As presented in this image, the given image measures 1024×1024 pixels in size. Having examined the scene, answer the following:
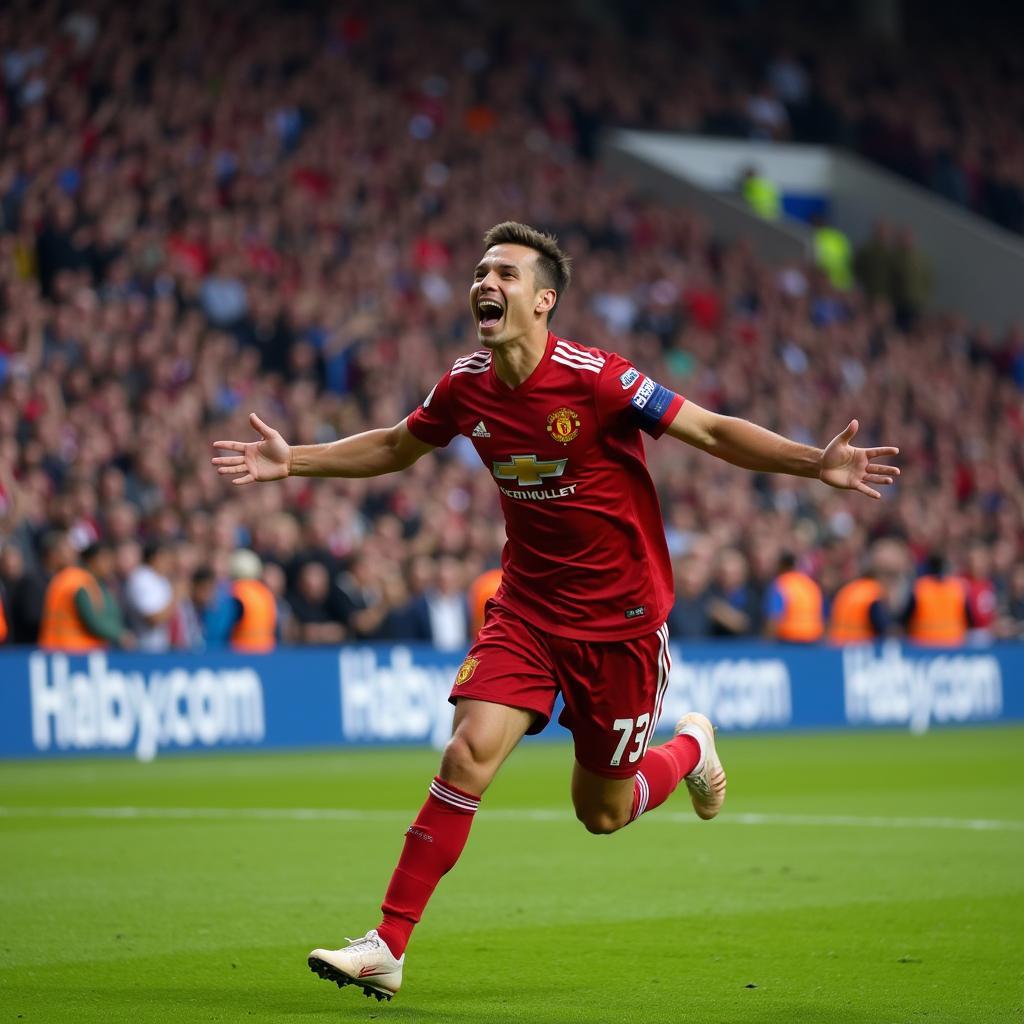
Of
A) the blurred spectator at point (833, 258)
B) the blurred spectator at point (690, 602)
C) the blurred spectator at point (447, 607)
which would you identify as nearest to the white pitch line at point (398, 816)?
the blurred spectator at point (447, 607)

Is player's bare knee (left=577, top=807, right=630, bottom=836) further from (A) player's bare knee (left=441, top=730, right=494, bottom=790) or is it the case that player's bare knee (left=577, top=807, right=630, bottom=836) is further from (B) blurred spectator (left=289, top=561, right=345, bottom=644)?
(B) blurred spectator (left=289, top=561, right=345, bottom=644)

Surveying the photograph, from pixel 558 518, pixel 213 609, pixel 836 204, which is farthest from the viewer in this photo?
pixel 836 204

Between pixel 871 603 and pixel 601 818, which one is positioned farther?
pixel 871 603

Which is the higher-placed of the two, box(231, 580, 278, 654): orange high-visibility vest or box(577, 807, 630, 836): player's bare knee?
box(231, 580, 278, 654): orange high-visibility vest

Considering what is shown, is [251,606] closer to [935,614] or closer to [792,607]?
[792,607]

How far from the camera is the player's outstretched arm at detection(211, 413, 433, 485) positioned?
720cm

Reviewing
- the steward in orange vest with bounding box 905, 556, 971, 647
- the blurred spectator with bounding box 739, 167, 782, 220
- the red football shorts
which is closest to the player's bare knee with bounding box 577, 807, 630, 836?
the red football shorts

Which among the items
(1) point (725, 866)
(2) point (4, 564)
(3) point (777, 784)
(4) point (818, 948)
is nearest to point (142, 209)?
(2) point (4, 564)

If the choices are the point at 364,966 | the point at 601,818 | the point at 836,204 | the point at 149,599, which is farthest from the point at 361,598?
the point at 836,204

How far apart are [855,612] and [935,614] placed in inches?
45.3

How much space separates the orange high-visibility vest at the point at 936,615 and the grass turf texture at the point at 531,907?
7.48 m

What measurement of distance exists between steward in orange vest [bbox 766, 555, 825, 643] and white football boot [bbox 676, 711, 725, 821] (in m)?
13.4

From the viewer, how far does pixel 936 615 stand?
22547 mm

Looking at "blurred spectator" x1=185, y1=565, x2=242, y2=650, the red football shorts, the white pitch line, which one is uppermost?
"blurred spectator" x1=185, y1=565, x2=242, y2=650
